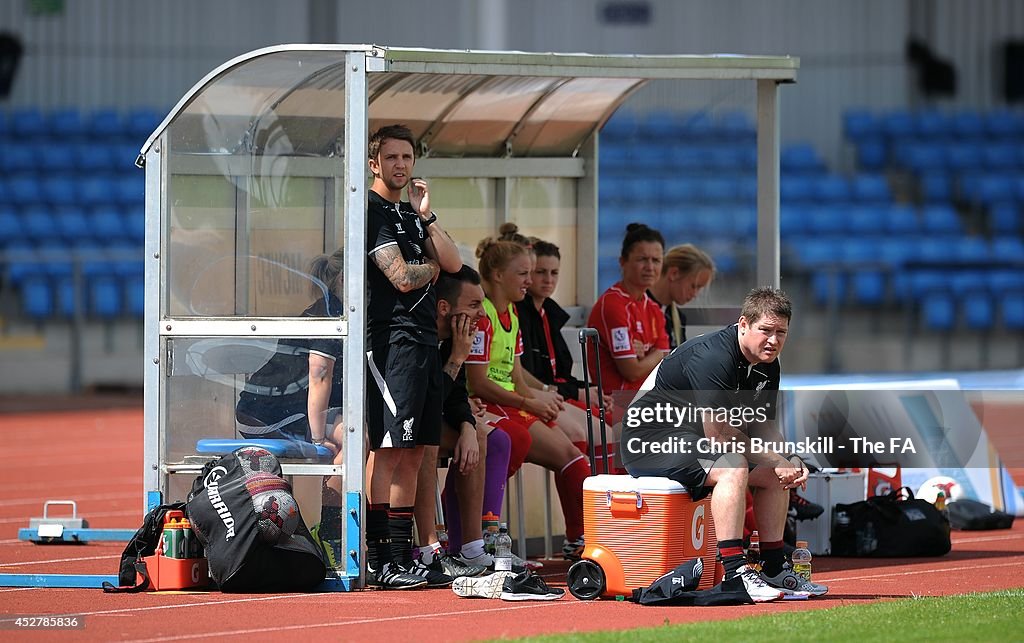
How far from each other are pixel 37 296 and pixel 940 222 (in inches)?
523

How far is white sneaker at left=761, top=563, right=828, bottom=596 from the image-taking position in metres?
7.39

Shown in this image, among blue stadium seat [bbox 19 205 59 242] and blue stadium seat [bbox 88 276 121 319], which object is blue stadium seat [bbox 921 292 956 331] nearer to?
blue stadium seat [bbox 88 276 121 319]

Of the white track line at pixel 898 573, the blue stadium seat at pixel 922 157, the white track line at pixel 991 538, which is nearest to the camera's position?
the white track line at pixel 898 573

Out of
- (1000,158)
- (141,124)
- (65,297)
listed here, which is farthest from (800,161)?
(65,297)

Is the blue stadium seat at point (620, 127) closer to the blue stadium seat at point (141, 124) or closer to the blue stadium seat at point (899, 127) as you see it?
the blue stadium seat at point (141, 124)

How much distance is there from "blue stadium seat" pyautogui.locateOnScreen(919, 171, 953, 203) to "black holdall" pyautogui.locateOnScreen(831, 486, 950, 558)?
1701 cm

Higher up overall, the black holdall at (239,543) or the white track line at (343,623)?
the black holdall at (239,543)

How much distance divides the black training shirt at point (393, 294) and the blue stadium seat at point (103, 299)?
45.3 feet

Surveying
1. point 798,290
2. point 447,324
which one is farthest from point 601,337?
point 798,290

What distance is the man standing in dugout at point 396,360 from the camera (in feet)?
25.4

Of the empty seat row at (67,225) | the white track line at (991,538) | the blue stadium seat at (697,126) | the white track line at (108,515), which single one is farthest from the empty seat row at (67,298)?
the white track line at (991,538)

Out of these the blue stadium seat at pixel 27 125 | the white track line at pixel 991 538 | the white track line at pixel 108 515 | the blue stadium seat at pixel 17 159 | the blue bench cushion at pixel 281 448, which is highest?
the blue stadium seat at pixel 27 125

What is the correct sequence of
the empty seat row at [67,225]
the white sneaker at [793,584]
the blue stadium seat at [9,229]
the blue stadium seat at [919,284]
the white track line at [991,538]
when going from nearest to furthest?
the white sneaker at [793,584] < the white track line at [991,538] < the blue stadium seat at [919,284] < the blue stadium seat at [9,229] < the empty seat row at [67,225]

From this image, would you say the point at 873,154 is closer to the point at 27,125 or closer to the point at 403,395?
the point at 27,125
